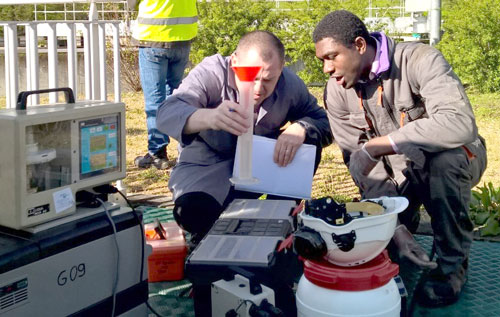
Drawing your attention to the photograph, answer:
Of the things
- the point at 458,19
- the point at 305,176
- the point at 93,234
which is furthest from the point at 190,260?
the point at 458,19

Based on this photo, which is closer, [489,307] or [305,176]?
[489,307]

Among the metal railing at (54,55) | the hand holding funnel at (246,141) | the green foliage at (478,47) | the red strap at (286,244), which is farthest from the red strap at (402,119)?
the green foliage at (478,47)

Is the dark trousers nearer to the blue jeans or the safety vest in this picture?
the blue jeans

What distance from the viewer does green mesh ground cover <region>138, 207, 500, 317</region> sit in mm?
2734

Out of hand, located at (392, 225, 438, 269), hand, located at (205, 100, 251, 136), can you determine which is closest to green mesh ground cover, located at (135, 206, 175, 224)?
hand, located at (205, 100, 251, 136)

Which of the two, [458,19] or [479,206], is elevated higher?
[458,19]

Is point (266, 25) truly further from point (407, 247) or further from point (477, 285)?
point (407, 247)

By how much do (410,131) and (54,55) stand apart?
2.09 meters

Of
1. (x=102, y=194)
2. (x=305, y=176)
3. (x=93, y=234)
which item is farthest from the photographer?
(x=305, y=176)

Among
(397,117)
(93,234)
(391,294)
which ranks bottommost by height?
(391,294)

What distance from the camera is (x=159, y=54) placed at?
534cm

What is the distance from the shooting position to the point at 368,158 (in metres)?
2.85

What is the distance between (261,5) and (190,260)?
9.15m

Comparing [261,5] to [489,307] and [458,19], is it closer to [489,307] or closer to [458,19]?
[458,19]
